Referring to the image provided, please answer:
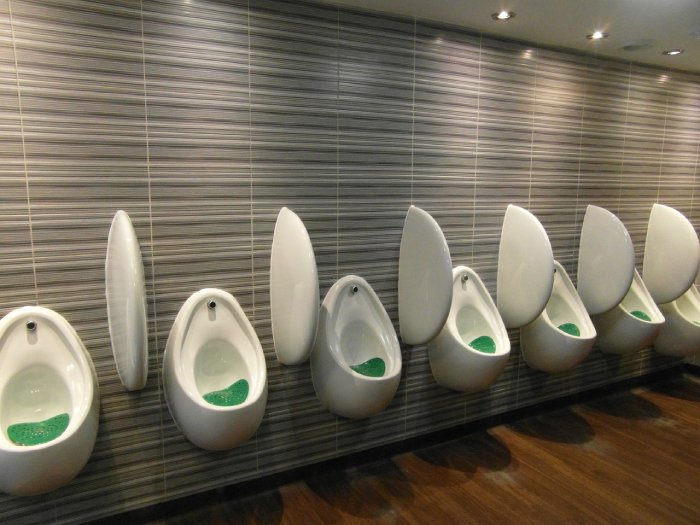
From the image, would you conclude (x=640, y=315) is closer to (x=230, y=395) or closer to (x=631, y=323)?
(x=631, y=323)

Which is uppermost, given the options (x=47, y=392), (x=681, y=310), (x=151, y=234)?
(x=151, y=234)

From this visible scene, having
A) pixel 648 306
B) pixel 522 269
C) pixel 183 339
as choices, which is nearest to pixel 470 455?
pixel 522 269

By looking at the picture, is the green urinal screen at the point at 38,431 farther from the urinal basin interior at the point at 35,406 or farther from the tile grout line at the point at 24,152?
the tile grout line at the point at 24,152

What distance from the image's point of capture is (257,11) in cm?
227

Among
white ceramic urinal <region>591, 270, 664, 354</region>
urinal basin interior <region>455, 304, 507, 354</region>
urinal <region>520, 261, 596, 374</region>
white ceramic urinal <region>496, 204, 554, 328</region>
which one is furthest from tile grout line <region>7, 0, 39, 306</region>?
white ceramic urinal <region>591, 270, 664, 354</region>

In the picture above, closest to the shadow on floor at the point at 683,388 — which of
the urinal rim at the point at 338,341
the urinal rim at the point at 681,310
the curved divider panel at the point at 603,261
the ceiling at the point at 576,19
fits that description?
the urinal rim at the point at 681,310

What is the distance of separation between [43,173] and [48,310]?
0.54m

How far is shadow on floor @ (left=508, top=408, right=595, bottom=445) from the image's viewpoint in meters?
3.17

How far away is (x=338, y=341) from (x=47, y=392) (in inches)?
49.3

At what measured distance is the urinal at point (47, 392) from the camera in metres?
1.79

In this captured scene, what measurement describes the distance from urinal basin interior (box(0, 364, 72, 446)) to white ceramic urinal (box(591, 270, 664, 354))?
3.17 m

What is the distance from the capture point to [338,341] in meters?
2.51

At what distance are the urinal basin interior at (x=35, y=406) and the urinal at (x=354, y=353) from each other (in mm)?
1087

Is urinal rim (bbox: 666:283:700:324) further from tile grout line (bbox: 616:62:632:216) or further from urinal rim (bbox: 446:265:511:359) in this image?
urinal rim (bbox: 446:265:511:359)
